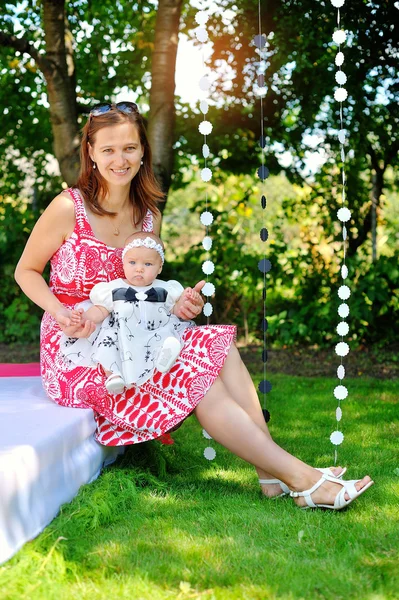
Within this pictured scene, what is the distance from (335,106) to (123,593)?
4.74 meters

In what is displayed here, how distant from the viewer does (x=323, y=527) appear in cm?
229

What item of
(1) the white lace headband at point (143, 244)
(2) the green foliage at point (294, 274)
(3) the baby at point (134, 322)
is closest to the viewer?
(3) the baby at point (134, 322)

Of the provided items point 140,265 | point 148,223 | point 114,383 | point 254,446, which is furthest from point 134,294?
point 254,446

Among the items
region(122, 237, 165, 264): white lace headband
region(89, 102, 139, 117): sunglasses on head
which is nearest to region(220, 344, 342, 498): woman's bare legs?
region(122, 237, 165, 264): white lace headband

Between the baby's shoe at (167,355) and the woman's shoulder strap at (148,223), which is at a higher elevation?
the woman's shoulder strap at (148,223)

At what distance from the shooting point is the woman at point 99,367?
2.45m

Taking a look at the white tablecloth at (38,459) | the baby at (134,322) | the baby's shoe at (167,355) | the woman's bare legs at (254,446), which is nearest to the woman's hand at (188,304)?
the baby at (134,322)

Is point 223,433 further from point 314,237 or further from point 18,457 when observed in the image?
point 314,237

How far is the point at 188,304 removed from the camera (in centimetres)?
272

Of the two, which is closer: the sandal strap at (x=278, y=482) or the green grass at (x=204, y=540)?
the green grass at (x=204, y=540)

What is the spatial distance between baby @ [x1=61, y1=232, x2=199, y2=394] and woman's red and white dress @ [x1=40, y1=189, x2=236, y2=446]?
0.19 feet

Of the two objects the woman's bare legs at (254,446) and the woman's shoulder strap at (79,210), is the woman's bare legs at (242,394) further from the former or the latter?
the woman's shoulder strap at (79,210)

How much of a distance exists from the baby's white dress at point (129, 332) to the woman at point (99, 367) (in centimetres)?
5

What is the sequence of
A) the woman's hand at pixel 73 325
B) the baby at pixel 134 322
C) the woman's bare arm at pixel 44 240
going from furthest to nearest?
the woman's bare arm at pixel 44 240 → the woman's hand at pixel 73 325 → the baby at pixel 134 322
